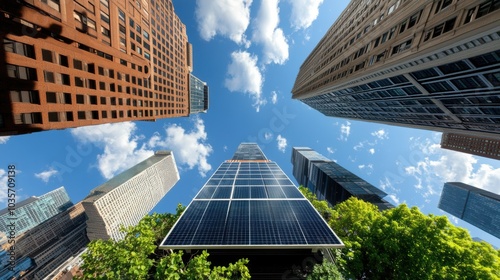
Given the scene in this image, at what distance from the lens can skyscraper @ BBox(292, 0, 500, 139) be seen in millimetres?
18906

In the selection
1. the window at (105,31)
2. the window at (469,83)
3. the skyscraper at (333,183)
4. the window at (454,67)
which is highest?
the window at (105,31)

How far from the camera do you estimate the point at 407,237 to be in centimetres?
1761

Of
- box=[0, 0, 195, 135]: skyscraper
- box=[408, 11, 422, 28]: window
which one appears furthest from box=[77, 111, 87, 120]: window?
box=[408, 11, 422, 28]: window

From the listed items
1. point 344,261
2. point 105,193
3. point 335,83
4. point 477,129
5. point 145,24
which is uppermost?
point 145,24

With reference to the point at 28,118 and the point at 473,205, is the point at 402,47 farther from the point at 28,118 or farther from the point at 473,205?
the point at 473,205

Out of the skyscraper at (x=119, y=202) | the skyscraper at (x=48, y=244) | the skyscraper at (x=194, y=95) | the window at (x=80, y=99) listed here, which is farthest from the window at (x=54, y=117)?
the skyscraper at (x=48, y=244)

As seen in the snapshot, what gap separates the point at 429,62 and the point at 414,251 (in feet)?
76.9

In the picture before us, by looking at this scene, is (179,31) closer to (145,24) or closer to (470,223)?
(145,24)

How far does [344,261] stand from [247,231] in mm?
11038

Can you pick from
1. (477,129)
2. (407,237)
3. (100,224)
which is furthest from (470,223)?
(100,224)

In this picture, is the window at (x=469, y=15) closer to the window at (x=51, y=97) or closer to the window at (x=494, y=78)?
the window at (x=494, y=78)

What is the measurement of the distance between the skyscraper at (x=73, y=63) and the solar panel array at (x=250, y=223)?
19.0 meters

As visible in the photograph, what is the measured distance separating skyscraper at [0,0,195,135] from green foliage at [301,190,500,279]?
117 ft

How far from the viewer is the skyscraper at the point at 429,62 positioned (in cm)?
1891
